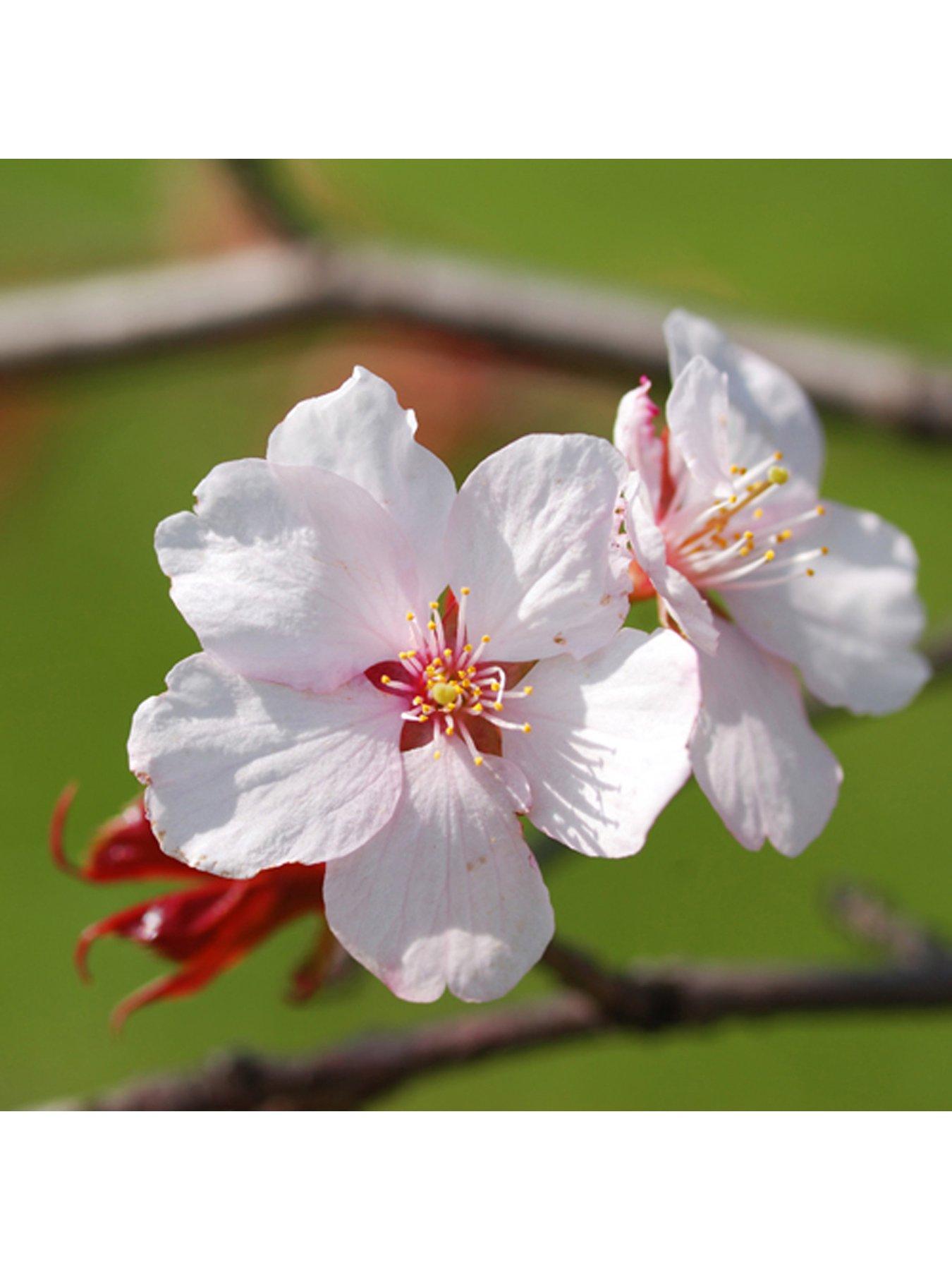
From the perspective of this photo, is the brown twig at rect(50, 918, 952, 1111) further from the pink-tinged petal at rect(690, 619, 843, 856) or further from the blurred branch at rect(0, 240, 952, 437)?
the blurred branch at rect(0, 240, 952, 437)

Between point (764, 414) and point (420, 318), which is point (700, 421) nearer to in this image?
point (764, 414)

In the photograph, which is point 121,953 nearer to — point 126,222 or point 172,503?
point 172,503

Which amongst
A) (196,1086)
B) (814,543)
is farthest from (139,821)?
(814,543)

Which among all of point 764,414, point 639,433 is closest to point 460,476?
point 764,414

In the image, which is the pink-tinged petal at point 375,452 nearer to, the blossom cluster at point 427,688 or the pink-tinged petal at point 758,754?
the blossom cluster at point 427,688

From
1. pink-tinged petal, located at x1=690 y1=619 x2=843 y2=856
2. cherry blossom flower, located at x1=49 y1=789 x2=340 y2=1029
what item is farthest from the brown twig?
pink-tinged petal, located at x1=690 y1=619 x2=843 y2=856

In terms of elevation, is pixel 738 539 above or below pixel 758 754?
above
